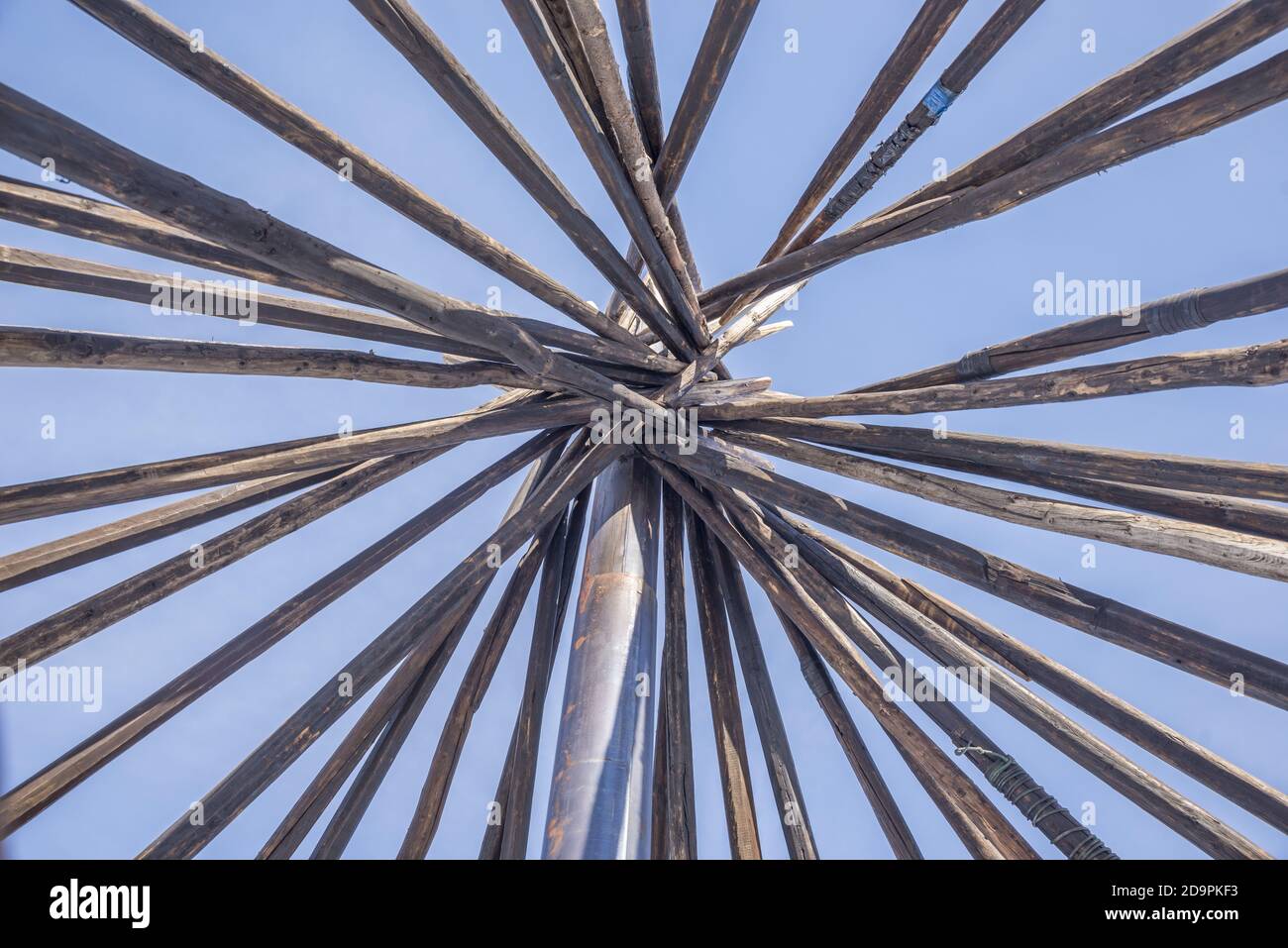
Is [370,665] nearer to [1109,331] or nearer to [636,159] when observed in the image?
[636,159]

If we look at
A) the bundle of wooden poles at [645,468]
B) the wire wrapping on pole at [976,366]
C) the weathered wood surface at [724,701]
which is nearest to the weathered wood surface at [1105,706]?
the bundle of wooden poles at [645,468]

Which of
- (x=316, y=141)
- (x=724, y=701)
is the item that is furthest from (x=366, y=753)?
(x=316, y=141)

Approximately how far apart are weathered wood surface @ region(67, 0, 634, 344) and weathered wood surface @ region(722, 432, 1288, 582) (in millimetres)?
2768

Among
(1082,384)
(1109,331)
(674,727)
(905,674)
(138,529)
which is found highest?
(1109,331)

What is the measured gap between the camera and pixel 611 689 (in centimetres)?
824

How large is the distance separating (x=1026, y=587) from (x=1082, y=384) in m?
1.81

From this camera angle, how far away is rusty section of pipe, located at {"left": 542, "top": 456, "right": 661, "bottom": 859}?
7.36 metres

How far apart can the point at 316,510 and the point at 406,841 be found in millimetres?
3887

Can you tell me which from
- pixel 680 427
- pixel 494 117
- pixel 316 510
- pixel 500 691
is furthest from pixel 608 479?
pixel 500 691

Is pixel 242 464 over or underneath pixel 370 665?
over

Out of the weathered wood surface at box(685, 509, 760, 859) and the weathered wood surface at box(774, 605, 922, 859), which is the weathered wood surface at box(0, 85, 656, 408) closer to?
the weathered wood surface at box(685, 509, 760, 859)

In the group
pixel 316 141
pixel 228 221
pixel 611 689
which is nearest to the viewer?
pixel 228 221

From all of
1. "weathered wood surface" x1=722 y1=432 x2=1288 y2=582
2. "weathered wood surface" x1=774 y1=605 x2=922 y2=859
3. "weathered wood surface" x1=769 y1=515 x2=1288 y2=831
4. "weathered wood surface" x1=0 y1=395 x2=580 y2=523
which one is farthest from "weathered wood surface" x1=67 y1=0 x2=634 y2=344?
"weathered wood surface" x1=774 y1=605 x2=922 y2=859
